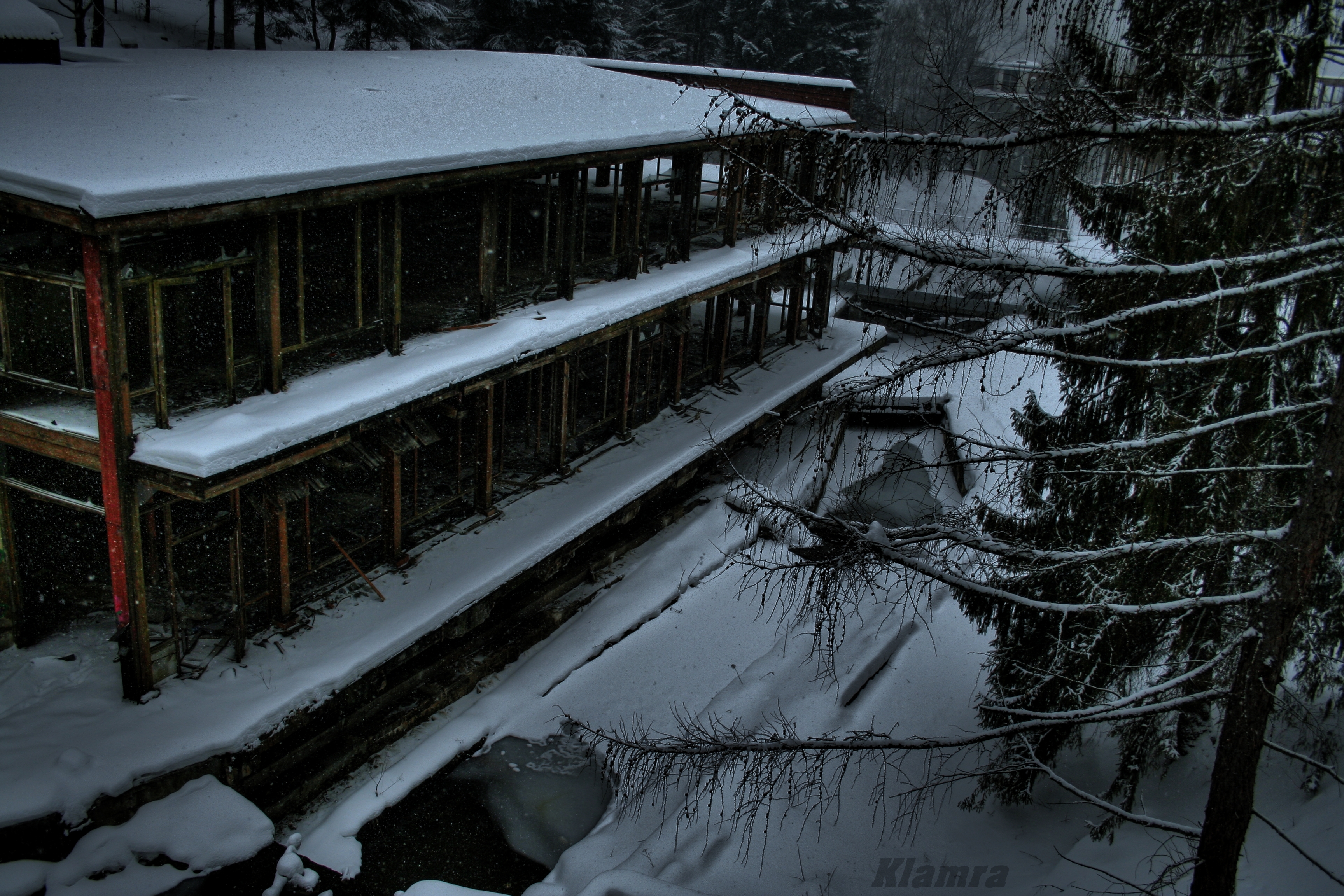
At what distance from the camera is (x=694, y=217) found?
20.2 metres

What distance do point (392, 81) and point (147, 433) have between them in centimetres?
833

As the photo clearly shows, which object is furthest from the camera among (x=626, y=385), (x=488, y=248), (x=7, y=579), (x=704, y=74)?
(x=704, y=74)

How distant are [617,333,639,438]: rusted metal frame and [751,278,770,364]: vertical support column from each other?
494 cm

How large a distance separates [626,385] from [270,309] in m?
7.71

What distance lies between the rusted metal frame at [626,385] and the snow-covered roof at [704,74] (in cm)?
1412

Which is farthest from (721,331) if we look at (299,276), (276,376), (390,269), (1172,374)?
(1172,374)

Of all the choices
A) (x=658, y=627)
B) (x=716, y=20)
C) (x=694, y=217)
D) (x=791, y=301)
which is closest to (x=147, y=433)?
(x=658, y=627)

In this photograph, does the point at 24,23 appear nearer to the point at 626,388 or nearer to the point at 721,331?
the point at 626,388

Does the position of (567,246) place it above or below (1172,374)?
below

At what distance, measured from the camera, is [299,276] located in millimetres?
11109

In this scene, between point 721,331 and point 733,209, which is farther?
point 721,331

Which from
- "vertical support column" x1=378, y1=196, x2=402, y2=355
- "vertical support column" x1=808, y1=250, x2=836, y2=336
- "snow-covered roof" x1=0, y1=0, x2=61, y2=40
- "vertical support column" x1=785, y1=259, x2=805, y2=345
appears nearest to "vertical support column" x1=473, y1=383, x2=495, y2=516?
"vertical support column" x1=378, y1=196, x2=402, y2=355

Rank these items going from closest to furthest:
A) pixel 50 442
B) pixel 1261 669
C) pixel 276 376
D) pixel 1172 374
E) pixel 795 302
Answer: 1. pixel 1261 669
2. pixel 1172 374
3. pixel 50 442
4. pixel 276 376
5. pixel 795 302

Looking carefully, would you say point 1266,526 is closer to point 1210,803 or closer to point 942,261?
point 1210,803
